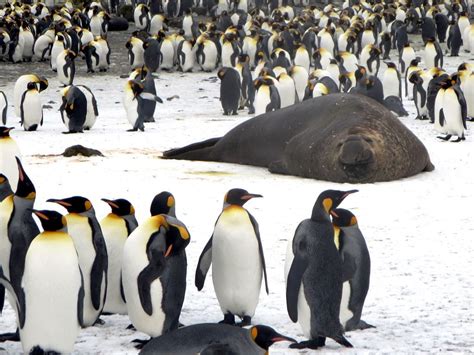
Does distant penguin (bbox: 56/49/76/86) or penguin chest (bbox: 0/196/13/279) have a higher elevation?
distant penguin (bbox: 56/49/76/86)

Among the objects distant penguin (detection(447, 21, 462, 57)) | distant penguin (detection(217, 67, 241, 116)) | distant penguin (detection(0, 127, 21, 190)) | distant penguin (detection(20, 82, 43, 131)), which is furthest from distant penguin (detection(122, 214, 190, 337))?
distant penguin (detection(447, 21, 462, 57))

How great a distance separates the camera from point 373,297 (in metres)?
5.27

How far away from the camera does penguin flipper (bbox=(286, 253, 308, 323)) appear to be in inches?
172

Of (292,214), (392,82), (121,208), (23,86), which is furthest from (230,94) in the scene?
(121,208)

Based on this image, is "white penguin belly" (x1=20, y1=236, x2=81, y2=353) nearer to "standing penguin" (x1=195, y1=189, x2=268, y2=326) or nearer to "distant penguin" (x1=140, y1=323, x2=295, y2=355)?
"distant penguin" (x1=140, y1=323, x2=295, y2=355)

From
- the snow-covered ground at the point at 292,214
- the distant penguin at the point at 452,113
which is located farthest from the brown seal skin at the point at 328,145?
the distant penguin at the point at 452,113

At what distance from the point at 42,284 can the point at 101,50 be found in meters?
16.4

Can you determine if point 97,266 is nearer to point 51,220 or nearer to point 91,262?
point 91,262

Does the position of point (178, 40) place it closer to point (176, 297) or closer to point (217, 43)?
point (217, 43)

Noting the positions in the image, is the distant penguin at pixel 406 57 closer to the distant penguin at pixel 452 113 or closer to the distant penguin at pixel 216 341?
the distant penguin at pixel 452 113

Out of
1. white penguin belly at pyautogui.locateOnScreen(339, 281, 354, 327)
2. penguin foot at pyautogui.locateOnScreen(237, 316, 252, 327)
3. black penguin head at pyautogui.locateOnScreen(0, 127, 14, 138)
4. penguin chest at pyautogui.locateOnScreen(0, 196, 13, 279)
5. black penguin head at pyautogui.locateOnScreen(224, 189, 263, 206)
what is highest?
black penguin head at pyautogui.locateOnScreen(0, 127, 14, 138)

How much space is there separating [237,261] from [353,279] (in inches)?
24.2

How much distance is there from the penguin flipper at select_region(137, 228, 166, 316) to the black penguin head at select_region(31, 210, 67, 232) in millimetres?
458

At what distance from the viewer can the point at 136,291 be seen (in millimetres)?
4461
